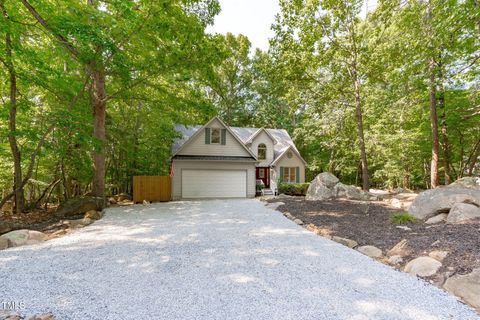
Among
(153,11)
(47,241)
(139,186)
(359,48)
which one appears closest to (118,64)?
(153,11)

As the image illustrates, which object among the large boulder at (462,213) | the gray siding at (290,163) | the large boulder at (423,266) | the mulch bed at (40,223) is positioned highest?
the gray siding at (290,163)

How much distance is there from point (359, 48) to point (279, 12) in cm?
426

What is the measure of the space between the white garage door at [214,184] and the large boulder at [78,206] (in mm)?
4738

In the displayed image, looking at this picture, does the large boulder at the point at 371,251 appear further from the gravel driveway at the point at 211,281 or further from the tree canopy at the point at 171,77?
the tree canopy at the point at 171,77

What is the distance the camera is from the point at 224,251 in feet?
14.3

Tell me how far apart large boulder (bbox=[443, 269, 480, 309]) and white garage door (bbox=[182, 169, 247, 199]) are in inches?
446

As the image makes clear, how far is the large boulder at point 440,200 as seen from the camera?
5.73 m

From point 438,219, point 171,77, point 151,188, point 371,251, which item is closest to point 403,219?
point 438,219

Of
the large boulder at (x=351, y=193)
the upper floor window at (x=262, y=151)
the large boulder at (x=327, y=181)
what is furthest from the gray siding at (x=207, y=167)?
the large boulder at (x=351, y=193)

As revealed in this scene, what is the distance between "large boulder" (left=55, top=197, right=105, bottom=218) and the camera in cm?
812

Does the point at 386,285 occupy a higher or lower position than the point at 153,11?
lower

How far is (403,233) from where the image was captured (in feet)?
16.6

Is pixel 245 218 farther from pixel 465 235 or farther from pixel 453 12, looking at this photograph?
pixel 453 12

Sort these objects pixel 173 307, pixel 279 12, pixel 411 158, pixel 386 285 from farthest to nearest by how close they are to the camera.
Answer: pixel 411 158 < pixel 279 12 < pixel 386 285 < pixel 173 307
